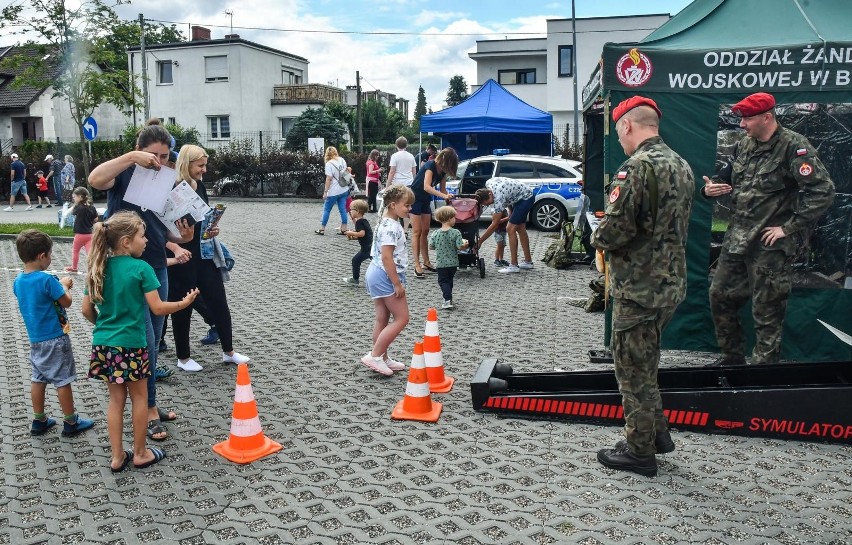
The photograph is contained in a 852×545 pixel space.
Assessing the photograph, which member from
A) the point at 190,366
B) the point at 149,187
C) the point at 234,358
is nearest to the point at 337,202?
the point at 234,358

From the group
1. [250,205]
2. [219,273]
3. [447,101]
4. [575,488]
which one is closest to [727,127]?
[575,488]

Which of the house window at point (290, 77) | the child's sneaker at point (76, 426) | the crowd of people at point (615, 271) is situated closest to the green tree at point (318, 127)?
the house window at point (290, 77)

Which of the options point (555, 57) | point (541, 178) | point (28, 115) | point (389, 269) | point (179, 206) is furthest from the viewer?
point (555, 57)

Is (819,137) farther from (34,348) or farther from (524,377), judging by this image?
(34,348)

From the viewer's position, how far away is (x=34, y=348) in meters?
4.77

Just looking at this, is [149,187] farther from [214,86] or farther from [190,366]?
[214,86]

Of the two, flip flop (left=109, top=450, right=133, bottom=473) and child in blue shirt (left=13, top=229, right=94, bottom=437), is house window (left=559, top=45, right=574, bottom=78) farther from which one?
flip flop (left=109, top=450, right=133, bottom=473)

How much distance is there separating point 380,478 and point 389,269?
2.08m

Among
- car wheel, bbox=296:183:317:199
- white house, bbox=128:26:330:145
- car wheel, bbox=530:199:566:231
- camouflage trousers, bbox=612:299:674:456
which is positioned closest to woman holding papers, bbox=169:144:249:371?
camouflage trousers, bbox=612:299:674:456

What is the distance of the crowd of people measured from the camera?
4180 mm

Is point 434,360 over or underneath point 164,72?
underneath

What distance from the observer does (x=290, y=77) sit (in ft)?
161

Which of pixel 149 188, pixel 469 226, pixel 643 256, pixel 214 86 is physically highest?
pixel 214 86

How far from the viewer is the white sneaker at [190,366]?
630 centimetres
